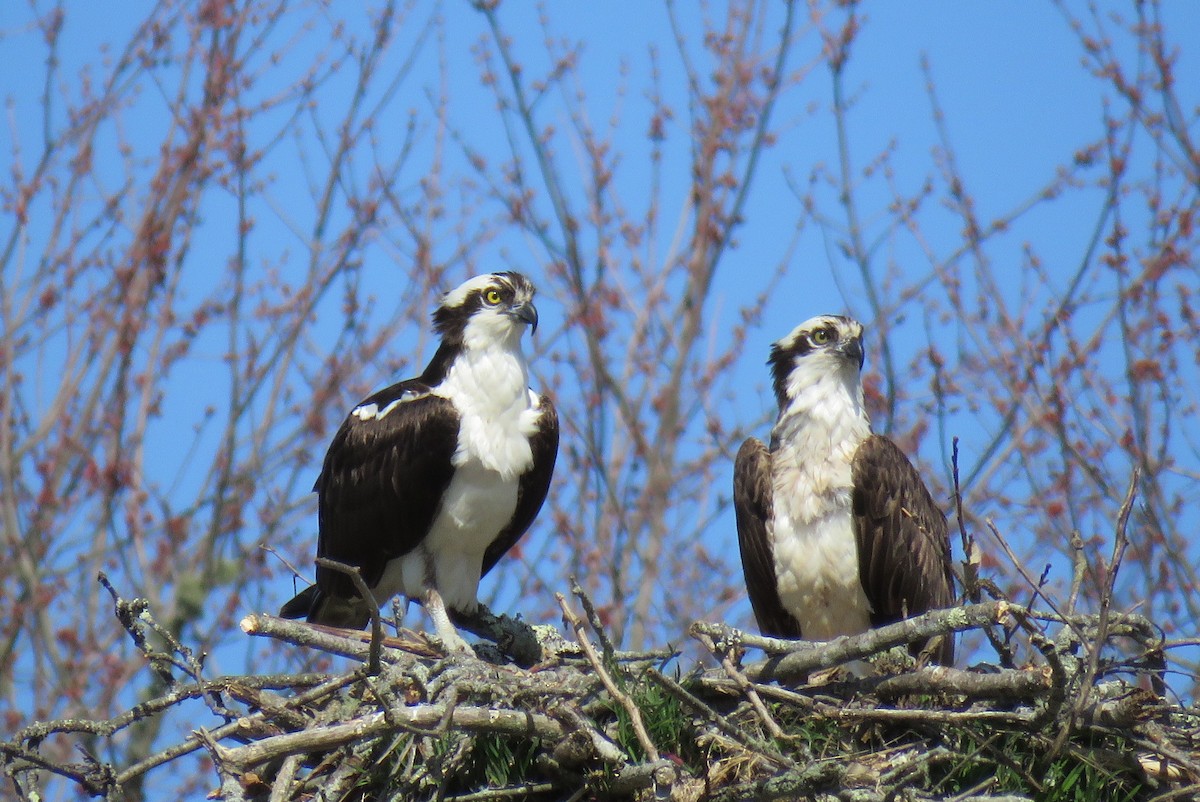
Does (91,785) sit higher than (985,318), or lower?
lower

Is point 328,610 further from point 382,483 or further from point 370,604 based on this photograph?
point 370,604

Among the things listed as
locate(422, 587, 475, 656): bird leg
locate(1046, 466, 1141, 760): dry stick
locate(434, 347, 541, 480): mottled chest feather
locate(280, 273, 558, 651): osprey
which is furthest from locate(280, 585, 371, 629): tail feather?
locate(1046, 466, 1141, 760): dry stick

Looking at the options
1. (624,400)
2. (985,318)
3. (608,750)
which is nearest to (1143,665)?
(608,750)

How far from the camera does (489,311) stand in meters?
7.59

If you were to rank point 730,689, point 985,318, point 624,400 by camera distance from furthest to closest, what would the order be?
point 624,400, point 985,318, point 730,689

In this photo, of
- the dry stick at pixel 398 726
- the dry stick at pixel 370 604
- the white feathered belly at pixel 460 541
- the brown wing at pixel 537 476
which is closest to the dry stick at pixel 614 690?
the dry stick at pixel 398 726

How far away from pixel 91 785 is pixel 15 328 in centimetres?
648

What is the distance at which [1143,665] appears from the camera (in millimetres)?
5023

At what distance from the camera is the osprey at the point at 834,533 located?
657cm

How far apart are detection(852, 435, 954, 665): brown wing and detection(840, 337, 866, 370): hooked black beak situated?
679 mm

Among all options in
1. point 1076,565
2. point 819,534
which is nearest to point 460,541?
point 819,534

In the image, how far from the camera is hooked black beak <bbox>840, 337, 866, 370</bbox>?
23.6ft

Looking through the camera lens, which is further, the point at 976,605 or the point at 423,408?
the point at 423,408

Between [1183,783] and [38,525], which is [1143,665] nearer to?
[1183,783]
